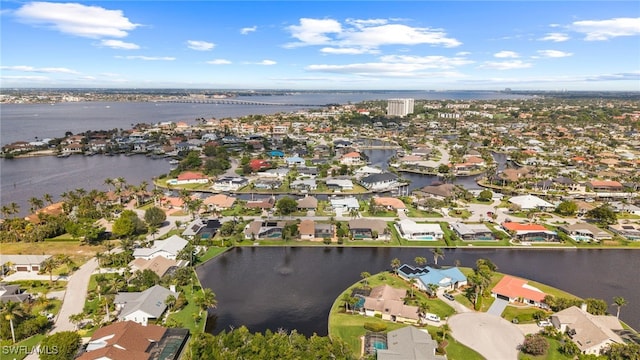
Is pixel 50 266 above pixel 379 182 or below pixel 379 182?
below

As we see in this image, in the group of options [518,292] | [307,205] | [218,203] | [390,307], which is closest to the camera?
[390,307]

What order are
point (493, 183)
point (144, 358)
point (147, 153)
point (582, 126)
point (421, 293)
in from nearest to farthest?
point (144, 358) → point (421, 293) → point (493, 183) → point (147, 153) → point (582, 126)

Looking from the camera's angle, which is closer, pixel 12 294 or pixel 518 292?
pixel 12 294

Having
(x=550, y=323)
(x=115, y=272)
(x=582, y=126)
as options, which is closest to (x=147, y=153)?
(x=115, y=272)

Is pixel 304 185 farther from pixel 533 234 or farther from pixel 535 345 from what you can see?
pixel 535 345

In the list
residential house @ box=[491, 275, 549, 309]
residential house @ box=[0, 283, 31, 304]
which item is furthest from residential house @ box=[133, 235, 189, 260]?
residential house @ box=[491, 275, 549, 309]

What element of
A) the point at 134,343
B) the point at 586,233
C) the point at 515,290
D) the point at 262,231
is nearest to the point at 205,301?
the point at 134,343

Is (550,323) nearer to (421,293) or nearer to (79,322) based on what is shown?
(421,293)
